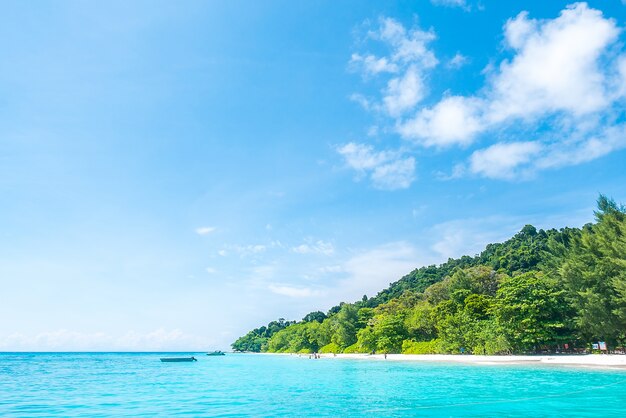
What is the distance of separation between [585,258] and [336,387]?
27.9 meters

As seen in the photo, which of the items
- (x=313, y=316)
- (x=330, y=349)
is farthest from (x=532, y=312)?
(x=313, y=316)

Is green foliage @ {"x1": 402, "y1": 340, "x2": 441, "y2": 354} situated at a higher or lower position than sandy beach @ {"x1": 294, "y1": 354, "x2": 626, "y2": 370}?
higher

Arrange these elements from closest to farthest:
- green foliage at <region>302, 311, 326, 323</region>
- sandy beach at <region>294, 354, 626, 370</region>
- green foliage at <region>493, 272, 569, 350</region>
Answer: sandy beach at <region>294, 354, 626, 370</region> → green foliage at <region>493, 272, 569, 350</region> → green foliage at <region>302, 311, 326, 323</region>

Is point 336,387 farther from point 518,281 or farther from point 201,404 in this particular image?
point 518,281

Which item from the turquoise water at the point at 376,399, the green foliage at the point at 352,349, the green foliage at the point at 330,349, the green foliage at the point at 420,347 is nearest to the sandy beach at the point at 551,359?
the green foliage at the point at 420,347

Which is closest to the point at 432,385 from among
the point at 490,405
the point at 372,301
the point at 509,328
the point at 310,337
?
the point at 490,405

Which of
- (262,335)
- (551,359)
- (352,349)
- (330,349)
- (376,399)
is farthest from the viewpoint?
(262,335)

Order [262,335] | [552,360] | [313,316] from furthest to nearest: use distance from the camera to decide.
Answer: [262,335]
[313,316]
[552,360]

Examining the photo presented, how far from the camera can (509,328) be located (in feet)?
153

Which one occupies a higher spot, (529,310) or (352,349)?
(529,310)

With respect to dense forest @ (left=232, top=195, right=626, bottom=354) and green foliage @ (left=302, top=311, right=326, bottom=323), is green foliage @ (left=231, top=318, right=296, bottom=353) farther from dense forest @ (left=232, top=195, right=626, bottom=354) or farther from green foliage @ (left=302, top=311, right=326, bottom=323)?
dense forest @ (left=232, top=195, right=626, bottom=354)

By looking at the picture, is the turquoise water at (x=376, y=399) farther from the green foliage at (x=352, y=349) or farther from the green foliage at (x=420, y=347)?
the green foliage at (x=352, y=349)

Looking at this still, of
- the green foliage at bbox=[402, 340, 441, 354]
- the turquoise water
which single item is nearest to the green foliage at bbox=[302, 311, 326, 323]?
the green foliage at bbox=[402, 340, 441, 354]

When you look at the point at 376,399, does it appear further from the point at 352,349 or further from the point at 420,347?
the point at 352,349
